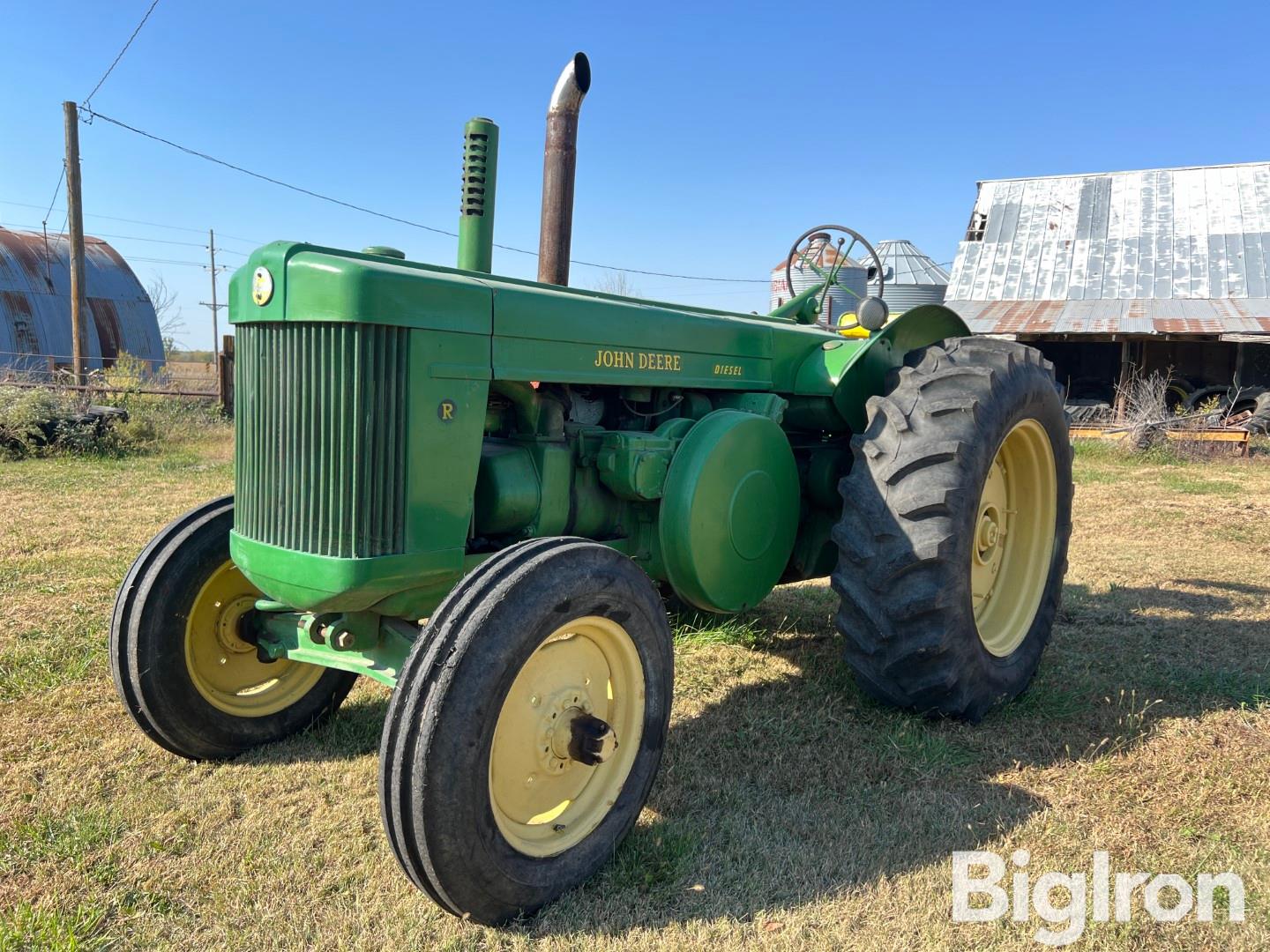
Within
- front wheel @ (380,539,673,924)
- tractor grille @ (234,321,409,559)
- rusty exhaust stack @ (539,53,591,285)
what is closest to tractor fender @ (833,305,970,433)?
rusty exhaust stack @ (539,53,591,285)

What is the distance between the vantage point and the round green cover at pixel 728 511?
330 centimetres

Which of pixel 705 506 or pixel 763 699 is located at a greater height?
pixel 705 506

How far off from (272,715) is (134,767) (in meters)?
0.45

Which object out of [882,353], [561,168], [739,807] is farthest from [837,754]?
[561,168]

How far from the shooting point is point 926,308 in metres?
4.29

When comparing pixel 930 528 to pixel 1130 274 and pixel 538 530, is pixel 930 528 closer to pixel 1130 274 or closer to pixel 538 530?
pixel 538 530

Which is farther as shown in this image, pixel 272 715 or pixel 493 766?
pixel 272 715

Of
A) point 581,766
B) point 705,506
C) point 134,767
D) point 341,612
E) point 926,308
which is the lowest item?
point 134,767

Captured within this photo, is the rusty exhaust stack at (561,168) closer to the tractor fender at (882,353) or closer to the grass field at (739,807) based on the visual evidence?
the tractor fender at (882,353)

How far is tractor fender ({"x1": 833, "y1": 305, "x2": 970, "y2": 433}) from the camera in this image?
4.11 meters

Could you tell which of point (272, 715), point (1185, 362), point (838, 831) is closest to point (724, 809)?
point (838, 831)

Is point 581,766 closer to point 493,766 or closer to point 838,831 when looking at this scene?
point 493,766

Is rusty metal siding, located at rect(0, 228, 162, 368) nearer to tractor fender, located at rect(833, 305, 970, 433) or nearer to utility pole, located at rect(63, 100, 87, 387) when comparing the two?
utility pole, located at rect(63, 100, 87, 387)

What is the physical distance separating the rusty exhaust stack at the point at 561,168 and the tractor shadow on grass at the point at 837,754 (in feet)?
7.16
